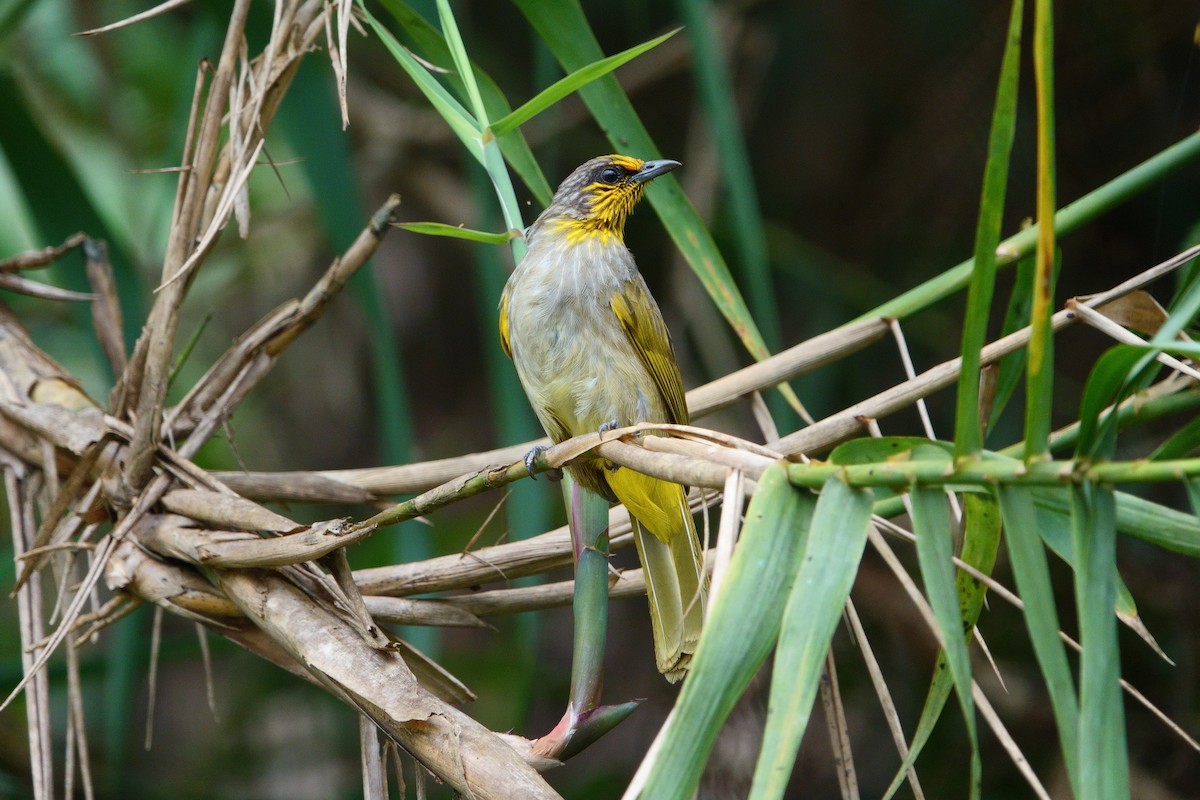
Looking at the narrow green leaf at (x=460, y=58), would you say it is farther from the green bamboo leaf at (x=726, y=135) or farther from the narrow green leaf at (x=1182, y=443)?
the narrow green leaf at (x=1182, y=443)

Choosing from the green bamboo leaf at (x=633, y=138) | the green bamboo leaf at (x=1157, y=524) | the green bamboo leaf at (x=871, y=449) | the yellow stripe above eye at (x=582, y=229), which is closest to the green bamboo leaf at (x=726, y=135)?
the green bamboo leaf at (x=633, y=138)

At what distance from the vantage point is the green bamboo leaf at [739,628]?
831 millimetres

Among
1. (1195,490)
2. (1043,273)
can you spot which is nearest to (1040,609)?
(1195,490)

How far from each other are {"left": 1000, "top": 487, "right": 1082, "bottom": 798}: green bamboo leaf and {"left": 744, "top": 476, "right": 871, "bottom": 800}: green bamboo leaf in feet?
0.39

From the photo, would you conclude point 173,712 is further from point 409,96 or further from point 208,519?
point 208,519

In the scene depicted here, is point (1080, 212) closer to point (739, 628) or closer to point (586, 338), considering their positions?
point (586, 338)

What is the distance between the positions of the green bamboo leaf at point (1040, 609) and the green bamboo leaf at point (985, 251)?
Result: 2.4 inches

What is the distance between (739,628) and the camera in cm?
87

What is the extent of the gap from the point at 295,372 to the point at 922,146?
3.27m

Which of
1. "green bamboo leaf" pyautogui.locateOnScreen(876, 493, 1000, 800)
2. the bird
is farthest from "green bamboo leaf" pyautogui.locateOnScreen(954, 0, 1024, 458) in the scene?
the bird

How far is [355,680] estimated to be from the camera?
4.22 ft

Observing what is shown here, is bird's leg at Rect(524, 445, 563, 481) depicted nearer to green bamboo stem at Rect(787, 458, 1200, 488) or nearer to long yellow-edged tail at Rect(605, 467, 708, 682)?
long yellow-edged tail at Rect(605, 467, 708, 682)

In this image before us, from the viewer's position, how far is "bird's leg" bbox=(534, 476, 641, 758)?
49.9 inches

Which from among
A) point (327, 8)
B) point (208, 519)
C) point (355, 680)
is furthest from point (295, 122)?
point (355, 680)
